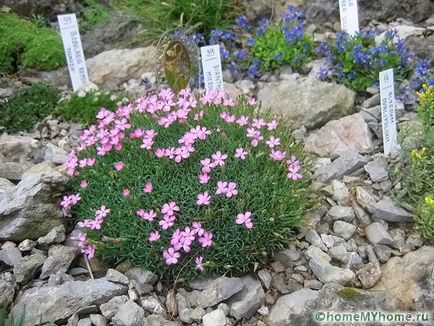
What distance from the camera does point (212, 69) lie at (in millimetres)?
4477

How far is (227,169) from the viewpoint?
10.9 feet

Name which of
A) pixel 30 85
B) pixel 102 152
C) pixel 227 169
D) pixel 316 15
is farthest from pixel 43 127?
pixel 316 15

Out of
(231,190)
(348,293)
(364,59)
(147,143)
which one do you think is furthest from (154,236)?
(364,59)

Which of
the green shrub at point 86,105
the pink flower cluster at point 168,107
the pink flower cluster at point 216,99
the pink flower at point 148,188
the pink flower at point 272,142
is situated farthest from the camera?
the green shrub at point 86,105

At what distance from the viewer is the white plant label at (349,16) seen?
16.7 feet

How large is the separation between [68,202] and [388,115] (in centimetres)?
209

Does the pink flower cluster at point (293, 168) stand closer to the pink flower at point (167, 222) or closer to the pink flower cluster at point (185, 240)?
the pink flower cluster at point (185, 240)

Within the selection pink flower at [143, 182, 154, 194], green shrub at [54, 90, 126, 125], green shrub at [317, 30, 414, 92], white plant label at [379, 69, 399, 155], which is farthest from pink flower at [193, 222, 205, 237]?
green shrub at [317, 30, 414, 92]

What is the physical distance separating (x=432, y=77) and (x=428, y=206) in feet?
5.13

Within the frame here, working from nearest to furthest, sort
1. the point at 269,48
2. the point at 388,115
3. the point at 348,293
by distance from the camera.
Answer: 1. the point at 348,293
2. the point at 388,115
3. the point at 269,48

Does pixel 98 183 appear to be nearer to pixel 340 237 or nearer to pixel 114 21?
pixel 340 237

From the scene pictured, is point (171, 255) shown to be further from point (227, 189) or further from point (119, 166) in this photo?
point (119, 166)

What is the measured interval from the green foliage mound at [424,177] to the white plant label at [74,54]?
2867 mm

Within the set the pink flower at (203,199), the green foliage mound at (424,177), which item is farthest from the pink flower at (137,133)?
the green foliage mound at (424,177)
